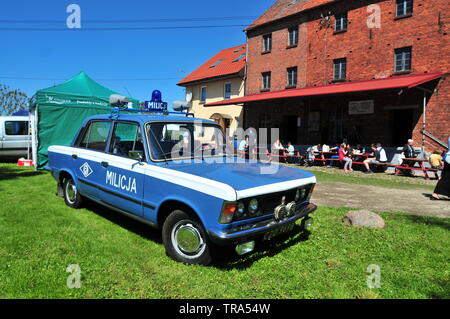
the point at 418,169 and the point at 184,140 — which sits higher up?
the point at 184,140

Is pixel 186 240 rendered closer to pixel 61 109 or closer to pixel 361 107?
pixel 61 109

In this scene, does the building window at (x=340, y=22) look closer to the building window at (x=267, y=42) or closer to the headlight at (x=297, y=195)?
the building window at (x=267, y=42)

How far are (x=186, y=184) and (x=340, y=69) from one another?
17.6 metres

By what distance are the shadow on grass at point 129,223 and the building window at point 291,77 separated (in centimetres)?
1737

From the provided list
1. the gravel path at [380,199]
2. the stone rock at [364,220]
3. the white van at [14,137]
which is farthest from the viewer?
the white van at [14,137]

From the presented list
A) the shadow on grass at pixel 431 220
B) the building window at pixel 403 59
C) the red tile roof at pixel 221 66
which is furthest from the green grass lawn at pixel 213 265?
the red tile roof at pixel 221 66

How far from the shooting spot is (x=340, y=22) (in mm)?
18562

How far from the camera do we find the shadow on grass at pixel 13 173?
31.3 ft

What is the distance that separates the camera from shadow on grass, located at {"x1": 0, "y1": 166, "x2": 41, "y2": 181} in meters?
9.55

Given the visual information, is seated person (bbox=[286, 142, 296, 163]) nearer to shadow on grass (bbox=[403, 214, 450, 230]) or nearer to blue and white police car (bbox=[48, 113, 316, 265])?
shadow on grass (bbox=[403, 214, 450, 230])

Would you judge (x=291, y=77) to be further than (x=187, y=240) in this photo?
Yes

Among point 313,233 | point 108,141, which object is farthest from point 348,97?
point 108,141

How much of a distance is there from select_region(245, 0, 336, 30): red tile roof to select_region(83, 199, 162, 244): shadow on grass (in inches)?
727

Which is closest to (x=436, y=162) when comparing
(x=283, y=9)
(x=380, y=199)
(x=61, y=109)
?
(x=380, y=199)
